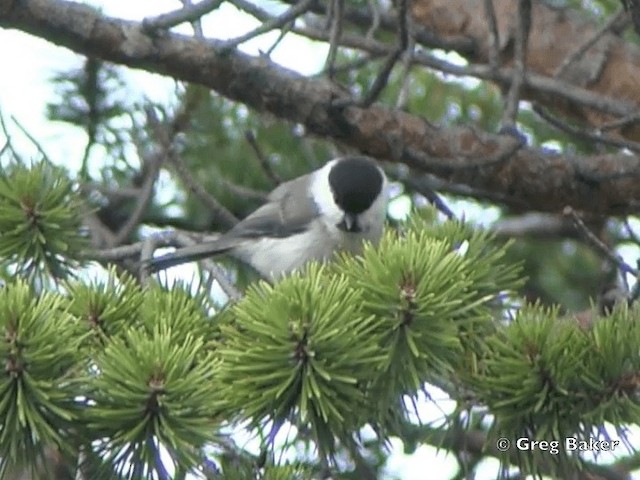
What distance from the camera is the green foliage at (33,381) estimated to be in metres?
1.57

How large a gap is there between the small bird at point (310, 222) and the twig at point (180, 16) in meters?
0.50

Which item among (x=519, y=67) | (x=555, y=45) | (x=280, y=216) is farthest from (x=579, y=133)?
(x=555, y=45)

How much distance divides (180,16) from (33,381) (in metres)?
1.34

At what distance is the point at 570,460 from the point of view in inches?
70.4

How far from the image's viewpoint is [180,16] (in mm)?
2748

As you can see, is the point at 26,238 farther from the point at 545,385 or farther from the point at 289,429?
the point at 545,385

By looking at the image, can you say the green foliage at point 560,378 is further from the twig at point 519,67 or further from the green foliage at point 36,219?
the twig at point 519,67

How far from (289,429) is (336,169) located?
5.10 ft

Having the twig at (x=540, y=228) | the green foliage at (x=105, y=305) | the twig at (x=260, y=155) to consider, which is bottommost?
the green foliage at (x=105, y=305)

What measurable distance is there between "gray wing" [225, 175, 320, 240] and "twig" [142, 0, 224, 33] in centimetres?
64

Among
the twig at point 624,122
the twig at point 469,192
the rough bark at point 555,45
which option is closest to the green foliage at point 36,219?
the twig at point 624,122

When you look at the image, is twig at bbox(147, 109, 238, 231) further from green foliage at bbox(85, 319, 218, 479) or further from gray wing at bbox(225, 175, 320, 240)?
green foliage at bbox(85, 319, 218, 479)

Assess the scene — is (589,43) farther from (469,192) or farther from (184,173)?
(184,173)

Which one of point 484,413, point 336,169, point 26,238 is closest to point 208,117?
point 336,169
